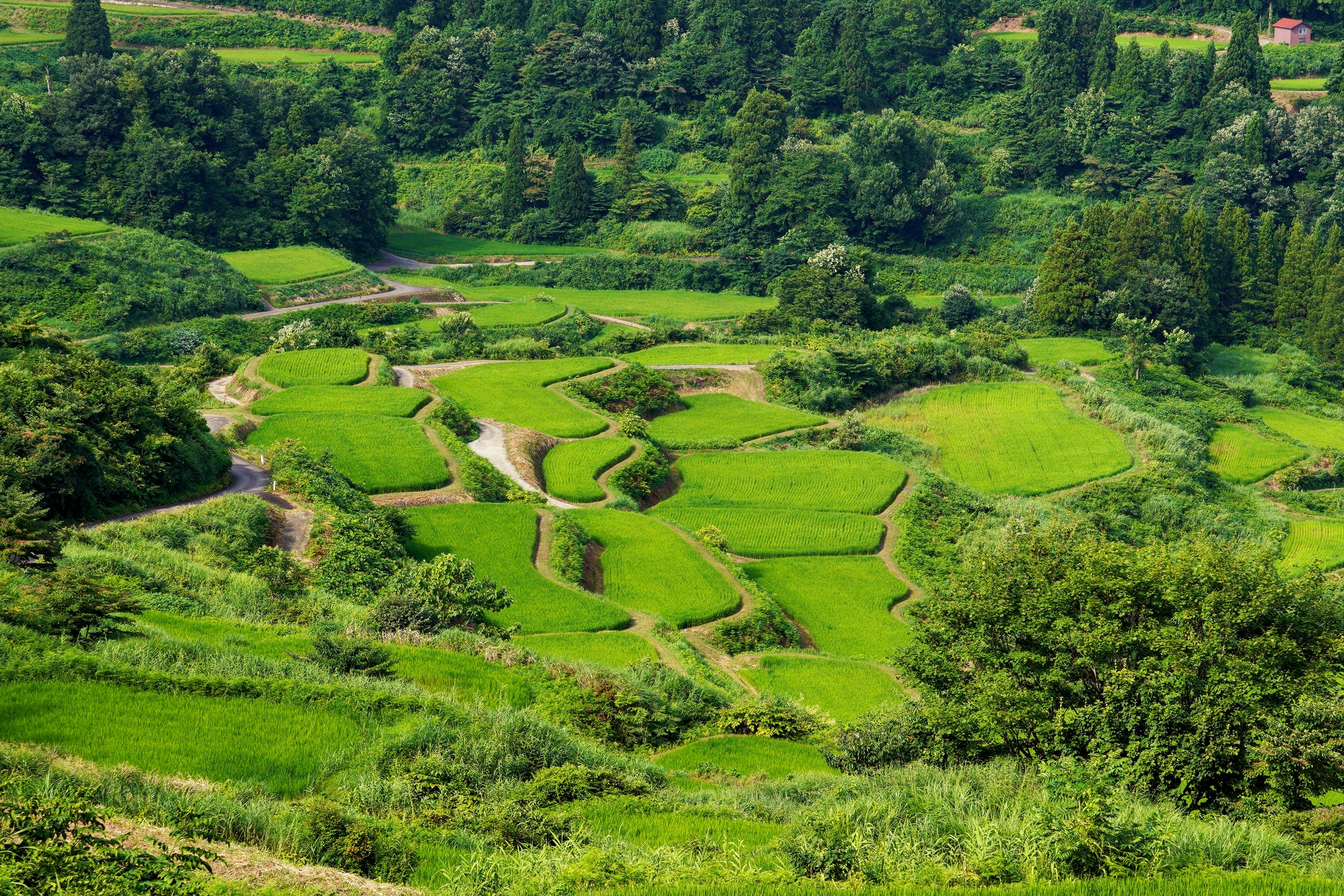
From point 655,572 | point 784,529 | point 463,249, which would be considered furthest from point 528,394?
point 463,249

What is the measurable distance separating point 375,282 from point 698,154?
39000mm

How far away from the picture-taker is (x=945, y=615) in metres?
23.2

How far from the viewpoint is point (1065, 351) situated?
78250mm

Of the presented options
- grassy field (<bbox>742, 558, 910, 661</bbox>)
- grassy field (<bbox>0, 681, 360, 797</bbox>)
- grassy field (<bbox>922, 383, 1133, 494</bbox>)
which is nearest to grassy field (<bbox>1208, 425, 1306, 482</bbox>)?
grassy field (<bbox>922, 383, 1133, 494</bbox>)

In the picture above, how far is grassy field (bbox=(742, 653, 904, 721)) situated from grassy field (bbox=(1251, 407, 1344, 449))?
45074 millimetres

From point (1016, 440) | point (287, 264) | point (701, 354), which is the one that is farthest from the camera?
point (287, 264)

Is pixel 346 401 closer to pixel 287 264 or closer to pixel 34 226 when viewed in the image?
pixel 34 226

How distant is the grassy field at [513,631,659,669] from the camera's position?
30.0 meters

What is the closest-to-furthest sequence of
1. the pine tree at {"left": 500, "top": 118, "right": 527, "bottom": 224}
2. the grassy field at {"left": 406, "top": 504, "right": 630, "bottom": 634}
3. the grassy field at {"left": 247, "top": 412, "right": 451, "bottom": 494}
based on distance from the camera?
the grassy field at {"left": 406, "top": 504, "right": 630, "bottom": 634}
the grassy field at {"left": 247, "top": 412, "right": 451, "bottom": 494}
the pine tree at {"left": 500, "top": 118, "right": 527, "bottom": 224}

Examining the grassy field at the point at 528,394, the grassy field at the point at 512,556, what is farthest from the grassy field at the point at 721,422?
the grassy field at the point at 512,556

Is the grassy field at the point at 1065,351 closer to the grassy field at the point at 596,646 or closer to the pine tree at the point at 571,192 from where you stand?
the pine tree at the point at 571,192

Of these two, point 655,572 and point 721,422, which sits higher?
point 655,572

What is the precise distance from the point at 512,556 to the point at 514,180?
72.7m

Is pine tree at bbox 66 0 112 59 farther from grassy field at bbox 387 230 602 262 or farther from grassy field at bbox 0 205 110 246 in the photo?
grassy field at bbox 387 230 602 262
